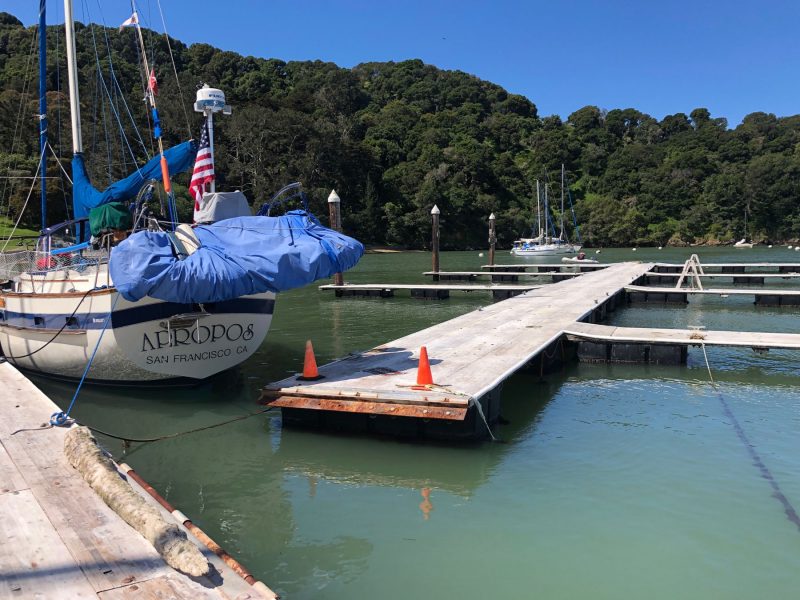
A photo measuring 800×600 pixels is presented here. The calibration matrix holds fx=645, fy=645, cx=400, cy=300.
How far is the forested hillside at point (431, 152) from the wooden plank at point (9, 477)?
2153 inches

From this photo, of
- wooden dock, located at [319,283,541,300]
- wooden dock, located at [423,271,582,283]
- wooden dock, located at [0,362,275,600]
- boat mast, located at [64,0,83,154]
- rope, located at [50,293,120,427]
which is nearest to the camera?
wooden dock, located at [0,362,275,600]

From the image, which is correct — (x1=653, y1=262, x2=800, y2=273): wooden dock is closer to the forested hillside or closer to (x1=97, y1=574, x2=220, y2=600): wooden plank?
(x1=97, y1=574, x2=220, y2=600): wooden plank

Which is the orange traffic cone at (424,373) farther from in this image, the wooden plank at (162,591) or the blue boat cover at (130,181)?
the blue boat cover at (130,181)

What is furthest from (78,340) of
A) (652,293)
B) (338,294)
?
(652,293)

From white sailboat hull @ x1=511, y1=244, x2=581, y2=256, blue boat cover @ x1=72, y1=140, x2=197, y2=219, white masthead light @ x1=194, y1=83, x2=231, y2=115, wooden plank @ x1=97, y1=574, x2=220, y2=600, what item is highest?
white masthead light @ x1=194, y1=83, x2=231, y2=115

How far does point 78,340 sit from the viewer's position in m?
11.7

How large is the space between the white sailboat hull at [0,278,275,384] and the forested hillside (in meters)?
48.2

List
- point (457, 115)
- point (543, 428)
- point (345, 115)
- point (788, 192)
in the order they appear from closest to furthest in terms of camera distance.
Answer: point (543, 428)
point (788, 192)
point (345, 115)
point (457, 115)

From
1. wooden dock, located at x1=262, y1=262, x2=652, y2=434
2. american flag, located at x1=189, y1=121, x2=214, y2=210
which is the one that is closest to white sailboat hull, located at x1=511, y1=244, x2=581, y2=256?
wooden dock, located at x1=262, y1=262, x2=652, y2=434

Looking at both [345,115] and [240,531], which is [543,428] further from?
[345,115]

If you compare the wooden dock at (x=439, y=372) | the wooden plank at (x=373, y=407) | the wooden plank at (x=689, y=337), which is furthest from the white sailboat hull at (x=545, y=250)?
the wooden plank at (x=373, y=407)

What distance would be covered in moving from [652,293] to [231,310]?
20.3m

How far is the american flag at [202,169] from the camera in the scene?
41.8 feet

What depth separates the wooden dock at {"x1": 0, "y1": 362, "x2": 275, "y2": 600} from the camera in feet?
14.1
